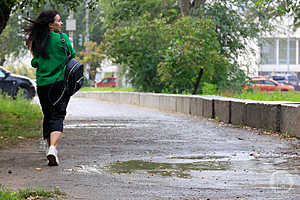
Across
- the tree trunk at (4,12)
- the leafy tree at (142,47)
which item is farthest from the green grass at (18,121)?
the leafy tree at (142,47)

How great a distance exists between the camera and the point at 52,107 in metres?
8.06

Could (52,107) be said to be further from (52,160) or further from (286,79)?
(286,79)

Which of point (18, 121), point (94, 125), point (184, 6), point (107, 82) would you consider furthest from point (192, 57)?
point (107, 82)

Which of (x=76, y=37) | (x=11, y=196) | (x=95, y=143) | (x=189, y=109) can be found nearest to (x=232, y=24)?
(x=189, y=109)

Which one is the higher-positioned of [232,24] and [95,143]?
[232,24]

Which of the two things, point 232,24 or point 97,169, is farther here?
point 232,24

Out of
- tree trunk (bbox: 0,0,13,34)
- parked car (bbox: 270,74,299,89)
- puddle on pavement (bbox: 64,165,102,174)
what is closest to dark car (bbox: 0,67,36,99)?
tree trunk (bbox: 0,0,13,34)

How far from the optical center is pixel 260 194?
226 inches

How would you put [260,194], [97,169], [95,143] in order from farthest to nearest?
[95,143]
[97,169]
[260,194]

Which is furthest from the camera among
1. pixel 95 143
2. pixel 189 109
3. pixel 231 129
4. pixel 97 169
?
pixel 189 109

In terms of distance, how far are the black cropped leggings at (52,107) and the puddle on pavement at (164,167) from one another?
818mm

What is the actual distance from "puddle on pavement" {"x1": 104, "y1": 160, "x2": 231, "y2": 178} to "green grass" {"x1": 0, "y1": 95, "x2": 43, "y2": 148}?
296 centimetres

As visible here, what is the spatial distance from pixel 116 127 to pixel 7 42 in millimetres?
43525

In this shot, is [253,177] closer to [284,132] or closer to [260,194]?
[260,194]
